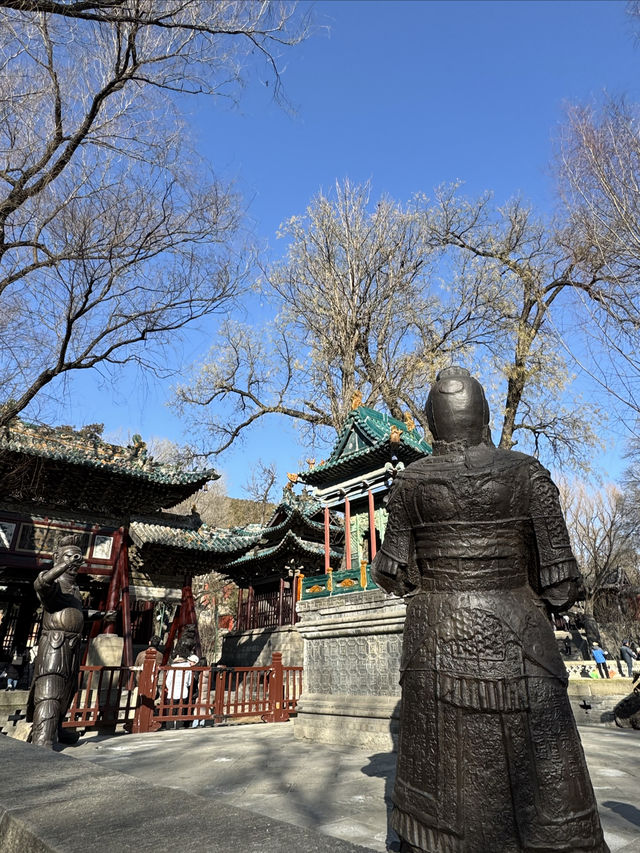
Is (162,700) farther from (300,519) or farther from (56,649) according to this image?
(300,519)

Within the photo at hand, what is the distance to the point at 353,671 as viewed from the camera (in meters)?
6.75

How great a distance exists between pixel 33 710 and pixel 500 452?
19.9ft

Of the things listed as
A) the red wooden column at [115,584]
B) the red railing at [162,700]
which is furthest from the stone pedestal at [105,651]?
the red railing at [162,700]

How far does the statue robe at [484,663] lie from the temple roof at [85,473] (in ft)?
35.0

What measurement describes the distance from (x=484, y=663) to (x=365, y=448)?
31.6 ft

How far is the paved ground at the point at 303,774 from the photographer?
10.8 feet

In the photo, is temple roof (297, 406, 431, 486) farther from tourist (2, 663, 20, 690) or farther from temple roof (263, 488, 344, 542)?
tourist (2, 663, 20, 690)

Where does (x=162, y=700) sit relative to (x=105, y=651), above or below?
below

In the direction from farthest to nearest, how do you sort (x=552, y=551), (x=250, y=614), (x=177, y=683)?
(x=250, y=614)
(x=177, y=683)
(x=552, y=551)

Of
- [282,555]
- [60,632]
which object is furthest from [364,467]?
[282,555]

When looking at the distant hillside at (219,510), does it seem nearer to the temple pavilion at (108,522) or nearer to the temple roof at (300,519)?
the temple roof at (300,519)

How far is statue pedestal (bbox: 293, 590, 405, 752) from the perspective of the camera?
6160mm

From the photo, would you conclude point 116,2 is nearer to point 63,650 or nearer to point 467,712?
Answer: point 63,650

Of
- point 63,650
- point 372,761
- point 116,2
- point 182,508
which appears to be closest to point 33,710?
point 63,650
